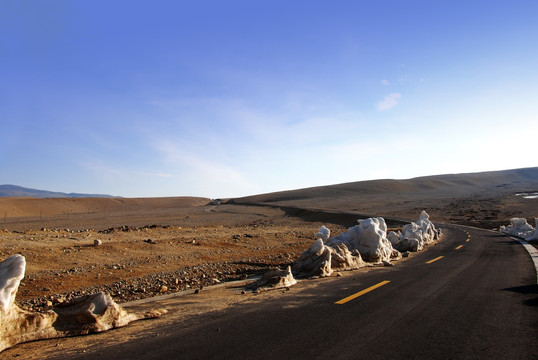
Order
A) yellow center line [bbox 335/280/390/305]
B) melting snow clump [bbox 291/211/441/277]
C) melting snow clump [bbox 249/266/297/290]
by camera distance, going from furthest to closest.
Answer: melting snow clump [bbox 291/211/441/277] < melting snow clump [bbox 249/266/297/290] < yellow center line [bbox 335/280/390/305]

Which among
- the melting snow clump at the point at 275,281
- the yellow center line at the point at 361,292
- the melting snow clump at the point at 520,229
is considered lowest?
the melting snow clump at the point at 520,229

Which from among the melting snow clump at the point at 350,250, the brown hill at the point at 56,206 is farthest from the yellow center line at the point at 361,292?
the brown hill at the point at 56,206

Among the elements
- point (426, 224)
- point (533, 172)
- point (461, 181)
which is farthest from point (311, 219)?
point (533, 172)

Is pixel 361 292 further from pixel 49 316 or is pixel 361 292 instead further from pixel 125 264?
pixel 125 264

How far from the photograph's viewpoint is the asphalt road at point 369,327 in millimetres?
4465

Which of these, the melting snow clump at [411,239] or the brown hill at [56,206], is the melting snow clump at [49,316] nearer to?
the melting snow clump at [411,239]

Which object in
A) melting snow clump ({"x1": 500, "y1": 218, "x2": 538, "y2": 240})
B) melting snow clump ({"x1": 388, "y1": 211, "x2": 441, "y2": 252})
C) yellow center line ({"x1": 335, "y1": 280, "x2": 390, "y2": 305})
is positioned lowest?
melting snow clump ({"x1": 500, "y1": 218, "x2": 538, "y2": 240})

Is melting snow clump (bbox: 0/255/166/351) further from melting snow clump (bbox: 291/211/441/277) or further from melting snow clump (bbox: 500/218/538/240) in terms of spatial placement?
melting snow clump (bbox: 500/218/538/240)

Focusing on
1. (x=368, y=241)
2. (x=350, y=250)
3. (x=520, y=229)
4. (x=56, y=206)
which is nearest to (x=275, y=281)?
(x=350, y=250)

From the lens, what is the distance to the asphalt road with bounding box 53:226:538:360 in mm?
4465

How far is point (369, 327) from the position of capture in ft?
17.6

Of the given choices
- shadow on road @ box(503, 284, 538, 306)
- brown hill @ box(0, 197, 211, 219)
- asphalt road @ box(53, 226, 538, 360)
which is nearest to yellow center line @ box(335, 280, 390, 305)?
asphalt road @ box(53, 226, 538, 360)

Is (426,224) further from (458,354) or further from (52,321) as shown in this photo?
(52,321)

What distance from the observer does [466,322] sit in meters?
5.66
